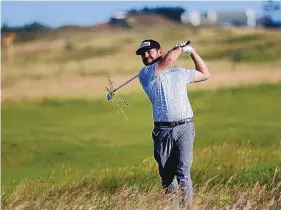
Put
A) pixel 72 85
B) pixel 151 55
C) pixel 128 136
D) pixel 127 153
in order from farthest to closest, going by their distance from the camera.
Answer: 1. pixel 72 85
2. pixel 128 136
3. pixel 127 153
4. pixel 151 55

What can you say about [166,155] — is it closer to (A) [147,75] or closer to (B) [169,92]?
(B) [169,92]

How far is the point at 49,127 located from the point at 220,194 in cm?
724

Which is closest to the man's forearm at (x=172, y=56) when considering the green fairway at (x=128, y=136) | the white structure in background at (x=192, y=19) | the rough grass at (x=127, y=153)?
the rough grass at (x=127, y=153)

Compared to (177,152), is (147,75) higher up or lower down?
higher up

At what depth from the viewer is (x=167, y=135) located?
618 cm

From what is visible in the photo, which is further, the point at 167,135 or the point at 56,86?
the point at 56,86

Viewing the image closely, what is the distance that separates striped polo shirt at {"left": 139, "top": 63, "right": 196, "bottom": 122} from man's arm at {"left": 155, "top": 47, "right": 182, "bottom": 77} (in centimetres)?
5

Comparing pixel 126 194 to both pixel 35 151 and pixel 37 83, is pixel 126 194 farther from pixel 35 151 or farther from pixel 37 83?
pixel 37 83

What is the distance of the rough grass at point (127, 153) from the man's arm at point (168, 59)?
1046 mm

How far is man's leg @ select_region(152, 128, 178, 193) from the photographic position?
6203mm

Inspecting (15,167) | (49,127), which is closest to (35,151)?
(15,167)

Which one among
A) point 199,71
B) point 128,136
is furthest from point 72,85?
point 199,71

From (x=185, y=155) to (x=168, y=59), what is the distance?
80 cm

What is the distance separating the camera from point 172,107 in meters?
6.14
